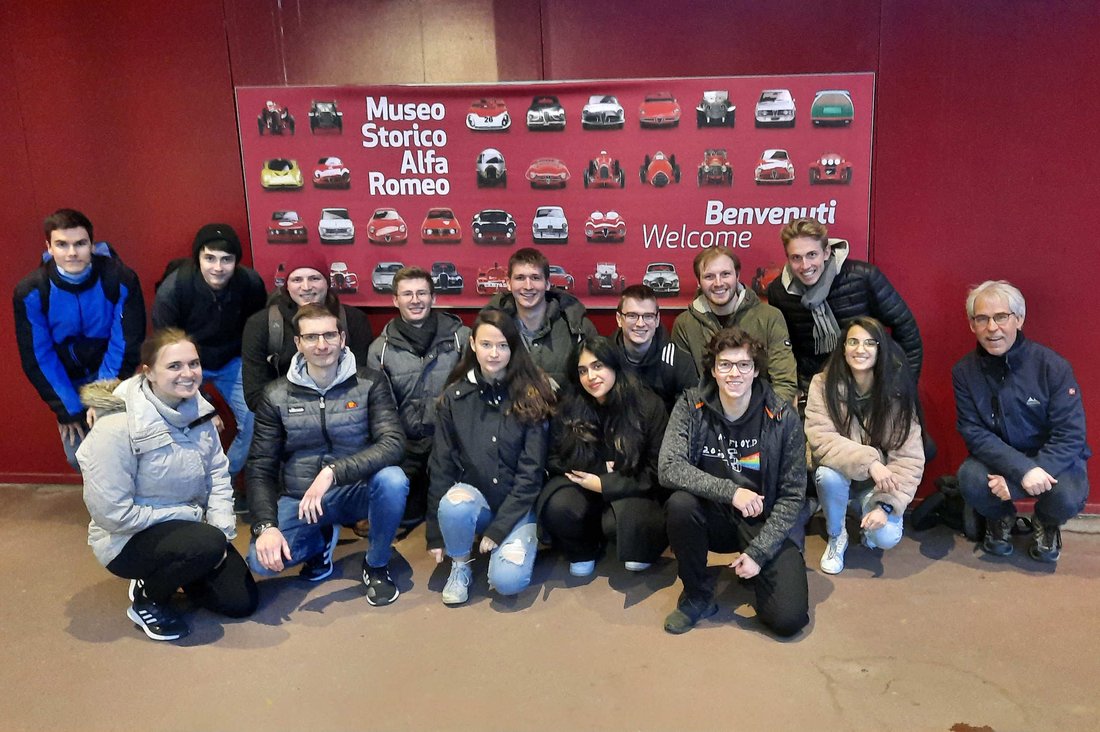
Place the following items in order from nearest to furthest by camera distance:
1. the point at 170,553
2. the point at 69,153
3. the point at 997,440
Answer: the point at 170,553, the point at 997,440, the point at 69,153

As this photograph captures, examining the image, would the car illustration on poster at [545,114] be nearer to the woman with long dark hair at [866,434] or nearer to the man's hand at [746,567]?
the woman with long dark hair at [866,434]

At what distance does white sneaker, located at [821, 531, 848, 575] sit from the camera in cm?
324

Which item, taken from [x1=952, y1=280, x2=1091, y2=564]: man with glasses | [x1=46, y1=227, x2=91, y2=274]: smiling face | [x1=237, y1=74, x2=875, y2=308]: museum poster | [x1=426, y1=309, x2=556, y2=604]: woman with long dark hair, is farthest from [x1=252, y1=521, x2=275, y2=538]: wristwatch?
[x1=952, y1=280, x2=1091, y2=564]: man with glasses

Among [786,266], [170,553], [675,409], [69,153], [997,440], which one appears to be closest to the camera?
[170,553]

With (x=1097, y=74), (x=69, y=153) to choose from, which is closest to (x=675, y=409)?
(x=1097, y=74)

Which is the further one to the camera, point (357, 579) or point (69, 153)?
point (69, 153)

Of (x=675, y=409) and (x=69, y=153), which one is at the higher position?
(x=69, y=153)

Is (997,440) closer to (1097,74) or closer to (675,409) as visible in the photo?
(675,409)

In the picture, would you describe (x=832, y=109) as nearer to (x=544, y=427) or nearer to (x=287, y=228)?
(x=544, y=427)

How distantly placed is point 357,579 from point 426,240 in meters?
1.65

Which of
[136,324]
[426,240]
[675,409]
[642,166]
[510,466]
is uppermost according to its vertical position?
[642,166]

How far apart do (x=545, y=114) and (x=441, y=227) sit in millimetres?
739

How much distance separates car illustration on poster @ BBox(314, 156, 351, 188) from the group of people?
0.51 metres

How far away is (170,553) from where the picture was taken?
2.87 metres
